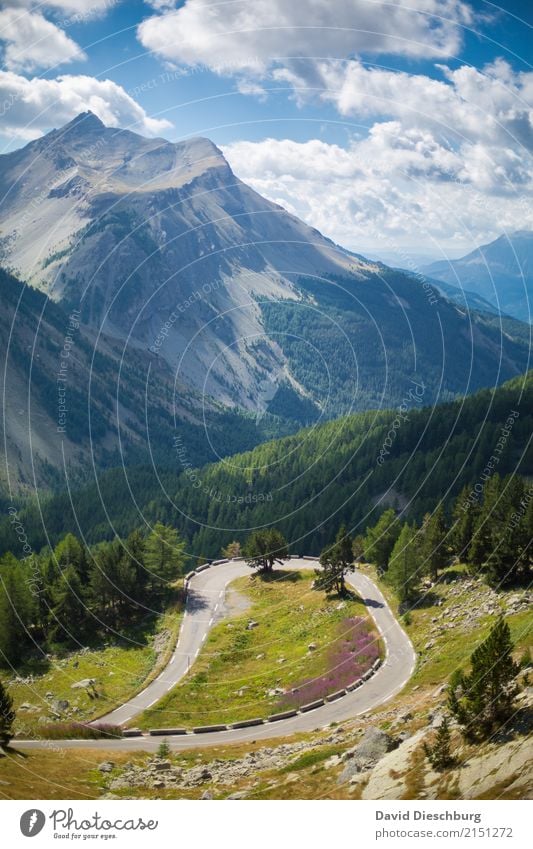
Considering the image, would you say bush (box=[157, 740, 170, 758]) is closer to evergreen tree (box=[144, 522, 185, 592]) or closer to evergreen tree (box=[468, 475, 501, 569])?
evergreen tree (box=[468, 475, 501, 569])

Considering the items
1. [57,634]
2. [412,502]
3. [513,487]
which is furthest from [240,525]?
[513,487]

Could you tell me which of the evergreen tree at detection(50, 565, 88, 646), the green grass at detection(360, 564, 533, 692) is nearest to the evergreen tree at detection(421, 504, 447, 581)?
the green grass at detection(360, 564, 533, 692)

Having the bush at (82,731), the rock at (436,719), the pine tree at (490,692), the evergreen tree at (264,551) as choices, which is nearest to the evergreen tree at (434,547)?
the evergreen tree at (264,551)

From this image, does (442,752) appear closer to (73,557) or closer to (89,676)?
(89,676)

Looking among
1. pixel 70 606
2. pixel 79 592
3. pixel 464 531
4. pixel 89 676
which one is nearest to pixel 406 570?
pixel 464 531

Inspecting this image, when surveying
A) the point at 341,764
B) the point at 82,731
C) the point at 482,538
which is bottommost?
the point at 82,731

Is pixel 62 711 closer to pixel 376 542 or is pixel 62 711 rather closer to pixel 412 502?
pixel 376 542
